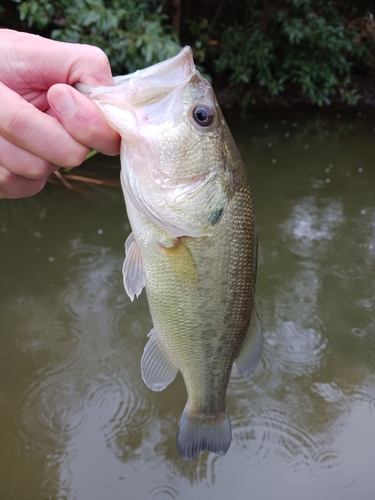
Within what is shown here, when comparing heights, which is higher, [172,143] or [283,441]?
[172,143]

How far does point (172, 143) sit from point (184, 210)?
190mm

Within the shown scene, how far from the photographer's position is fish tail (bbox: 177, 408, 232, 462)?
1.55m

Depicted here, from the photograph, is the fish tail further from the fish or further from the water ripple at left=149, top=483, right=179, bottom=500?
the water ripple at left=149, top=483, right=179, bottom=500

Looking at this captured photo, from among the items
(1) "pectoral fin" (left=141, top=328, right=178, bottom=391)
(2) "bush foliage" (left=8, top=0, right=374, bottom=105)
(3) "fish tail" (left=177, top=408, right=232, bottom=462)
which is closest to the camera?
(1) "pectoral fin" (left=141, top=328, right=178, bottom=391)

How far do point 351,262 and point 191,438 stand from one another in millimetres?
2880

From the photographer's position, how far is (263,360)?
117 inches

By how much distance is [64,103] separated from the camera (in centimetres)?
107

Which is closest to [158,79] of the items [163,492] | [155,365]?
[155,365]

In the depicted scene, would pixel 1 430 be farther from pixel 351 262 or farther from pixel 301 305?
pixel 351 262

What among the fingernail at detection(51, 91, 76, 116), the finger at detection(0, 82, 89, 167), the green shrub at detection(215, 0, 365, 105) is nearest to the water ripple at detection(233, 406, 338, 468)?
the finger at detection(0, 82, 89, 167)

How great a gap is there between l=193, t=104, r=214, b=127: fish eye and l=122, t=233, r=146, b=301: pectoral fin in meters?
0.40

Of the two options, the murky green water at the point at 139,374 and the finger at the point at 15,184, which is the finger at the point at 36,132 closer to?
the finger at the point at 15,184

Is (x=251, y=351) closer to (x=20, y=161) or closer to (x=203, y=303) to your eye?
(x=203, y=303)

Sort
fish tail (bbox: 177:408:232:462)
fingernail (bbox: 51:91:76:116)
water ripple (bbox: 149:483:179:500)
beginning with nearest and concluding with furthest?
fingernail (bbox: 51:91:76:116), fish tail (bbox: 177:408:232:462), water ripple (bbox: 149:483:179:500)
